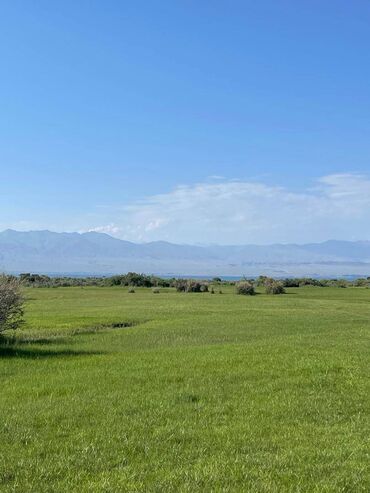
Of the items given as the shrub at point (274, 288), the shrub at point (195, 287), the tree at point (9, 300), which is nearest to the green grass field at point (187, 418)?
the tree at point (9, 300)

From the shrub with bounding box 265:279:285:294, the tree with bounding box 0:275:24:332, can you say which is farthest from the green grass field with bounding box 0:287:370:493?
the shrub with bounding box 265:279:285:294

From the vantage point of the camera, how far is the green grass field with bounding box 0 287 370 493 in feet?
26.9

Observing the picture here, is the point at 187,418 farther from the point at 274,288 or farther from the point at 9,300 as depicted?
the point at 274,288

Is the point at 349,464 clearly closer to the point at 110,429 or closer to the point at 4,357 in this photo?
the point at 110,429

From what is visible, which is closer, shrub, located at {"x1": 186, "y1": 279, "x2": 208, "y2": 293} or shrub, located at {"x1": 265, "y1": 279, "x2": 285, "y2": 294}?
shrub, located at {"x1": 265, "y1": 279, "x2": 285, "y2": 294}

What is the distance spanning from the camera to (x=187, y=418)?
1145 centimetres

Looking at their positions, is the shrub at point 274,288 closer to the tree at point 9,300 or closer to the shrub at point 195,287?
the shrub at point 195,287

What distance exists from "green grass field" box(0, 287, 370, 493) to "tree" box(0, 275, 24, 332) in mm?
4588

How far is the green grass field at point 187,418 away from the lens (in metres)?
8.21

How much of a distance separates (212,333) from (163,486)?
71.7 ft

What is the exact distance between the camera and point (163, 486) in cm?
778

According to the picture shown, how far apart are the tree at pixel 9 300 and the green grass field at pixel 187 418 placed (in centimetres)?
459

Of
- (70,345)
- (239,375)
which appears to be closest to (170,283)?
(70,345)

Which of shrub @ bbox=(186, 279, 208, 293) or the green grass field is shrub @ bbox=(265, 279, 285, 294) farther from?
the green grass field
